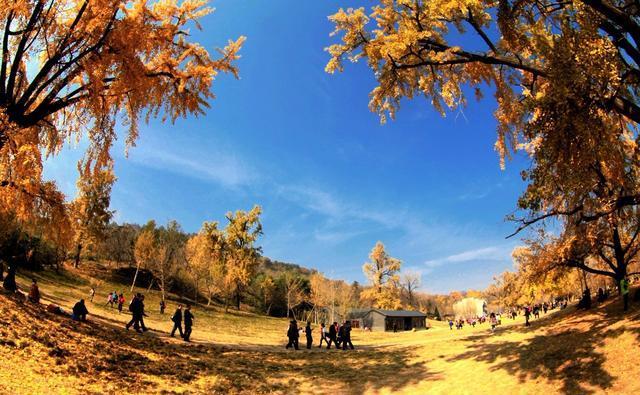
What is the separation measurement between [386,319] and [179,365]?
47.7 m

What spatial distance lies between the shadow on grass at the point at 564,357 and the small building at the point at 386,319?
4153cm

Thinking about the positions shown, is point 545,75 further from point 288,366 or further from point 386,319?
point 386,319

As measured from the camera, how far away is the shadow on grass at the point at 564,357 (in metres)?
8.58

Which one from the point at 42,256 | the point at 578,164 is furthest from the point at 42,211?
the point at 42,256

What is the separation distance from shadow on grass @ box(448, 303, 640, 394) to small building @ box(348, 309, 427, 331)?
41.5 meters

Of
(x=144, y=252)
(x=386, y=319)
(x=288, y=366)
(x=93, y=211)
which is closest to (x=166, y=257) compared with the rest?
(x=144, y=252)

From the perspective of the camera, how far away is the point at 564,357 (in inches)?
406

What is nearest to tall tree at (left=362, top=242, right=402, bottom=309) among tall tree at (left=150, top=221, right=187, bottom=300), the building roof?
the building roof

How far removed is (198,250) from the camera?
4859 centimetres

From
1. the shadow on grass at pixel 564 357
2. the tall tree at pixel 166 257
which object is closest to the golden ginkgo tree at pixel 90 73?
the shadow on grass at pixel 564 357

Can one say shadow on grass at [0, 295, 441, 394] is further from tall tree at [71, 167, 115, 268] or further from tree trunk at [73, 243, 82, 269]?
tree trunk at [73, 243, 82, 269]

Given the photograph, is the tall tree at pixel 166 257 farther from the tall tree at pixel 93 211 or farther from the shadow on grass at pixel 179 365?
the shadow on grass at pixel 179 365

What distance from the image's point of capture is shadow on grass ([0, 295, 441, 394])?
8.68 m

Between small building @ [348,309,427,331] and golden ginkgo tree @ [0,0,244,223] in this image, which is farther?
small building @ [348,309,427,331]
